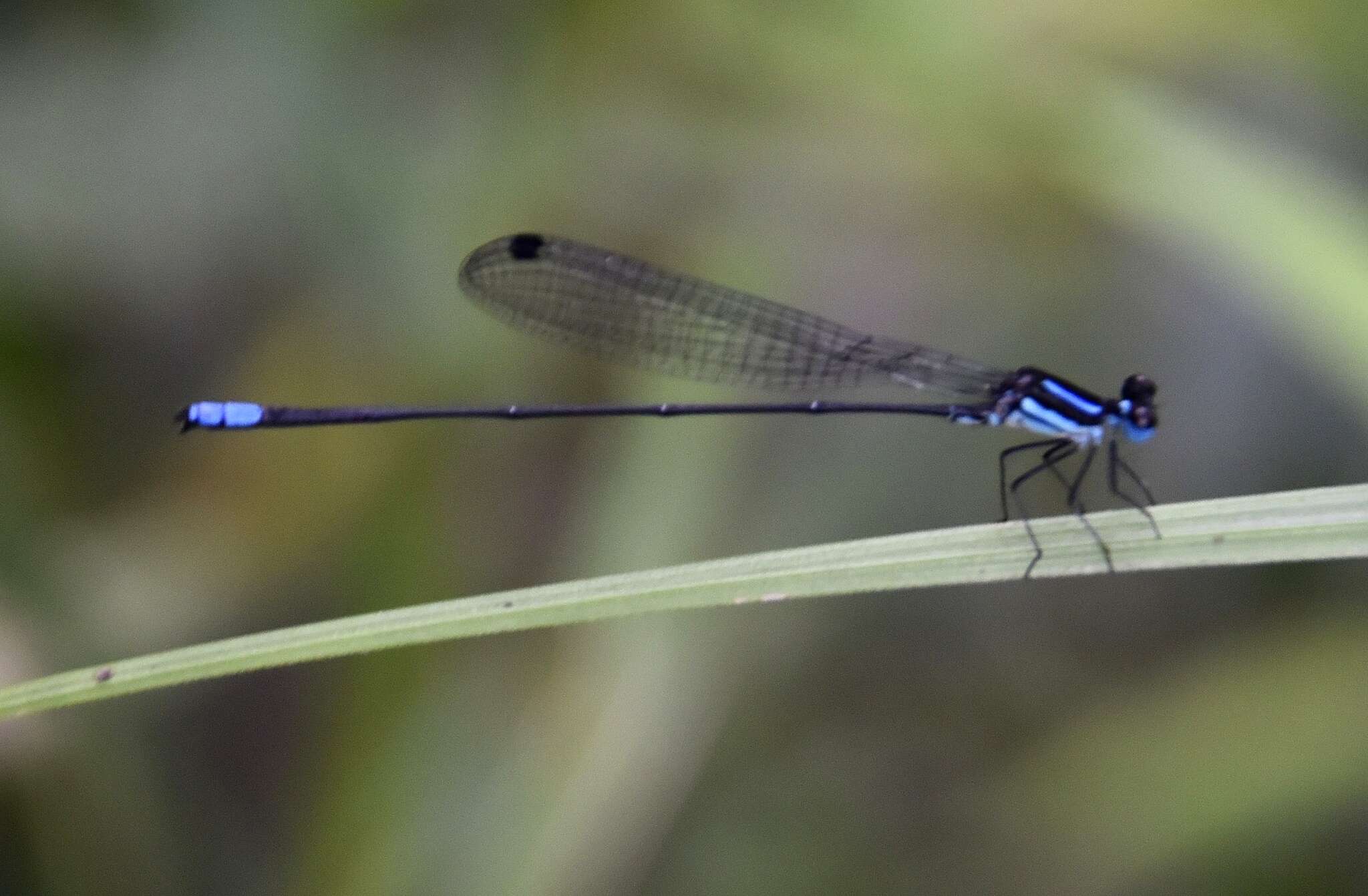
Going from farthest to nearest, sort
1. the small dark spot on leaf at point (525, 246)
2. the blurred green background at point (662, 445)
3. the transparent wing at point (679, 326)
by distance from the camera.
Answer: the small dark spot on leaf at point (525, 246) → the transparent wing at point (679, 326) → the blurred green background at point (662, 445)

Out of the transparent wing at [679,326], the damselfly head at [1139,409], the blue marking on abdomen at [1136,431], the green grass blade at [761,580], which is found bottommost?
the green grass blade at [761,580]

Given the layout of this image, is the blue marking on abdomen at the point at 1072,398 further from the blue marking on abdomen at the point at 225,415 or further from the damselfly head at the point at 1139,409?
the blue marking on abdomen at the point at 225,415

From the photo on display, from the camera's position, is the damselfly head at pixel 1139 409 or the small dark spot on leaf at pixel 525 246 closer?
the damselfly head at pixel 1139 409

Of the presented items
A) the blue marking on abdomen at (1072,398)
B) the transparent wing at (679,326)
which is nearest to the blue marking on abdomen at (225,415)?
the transparent wing at (679,326)

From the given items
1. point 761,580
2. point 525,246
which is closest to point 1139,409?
point 761,580

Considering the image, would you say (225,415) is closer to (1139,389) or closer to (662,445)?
(662,445)

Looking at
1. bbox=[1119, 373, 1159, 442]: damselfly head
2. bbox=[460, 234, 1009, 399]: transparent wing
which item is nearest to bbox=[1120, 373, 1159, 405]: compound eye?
bbox=[1119, 373, 1159, 442]: damselfly head

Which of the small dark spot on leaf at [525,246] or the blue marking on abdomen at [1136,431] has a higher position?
the small dark spot on leaf at [525,246]

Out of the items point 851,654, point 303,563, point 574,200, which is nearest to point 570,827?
point 851,654
